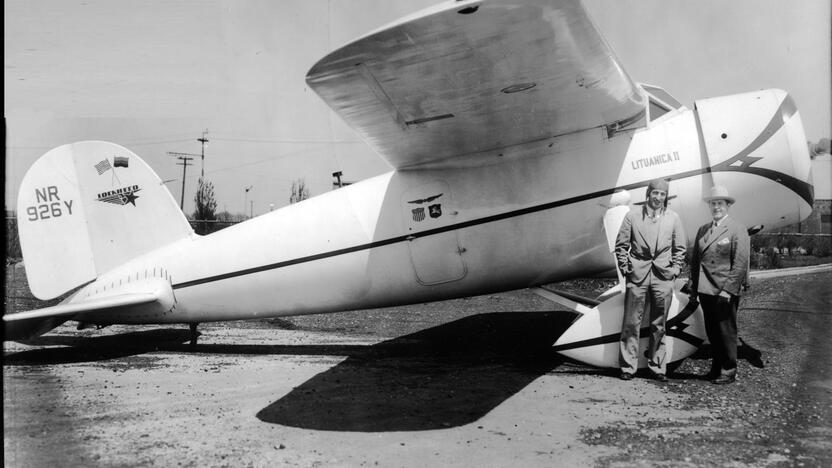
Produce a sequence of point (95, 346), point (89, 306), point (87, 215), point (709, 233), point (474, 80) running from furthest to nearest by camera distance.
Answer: point (95, 346) → point (87, 215) → point (89, 306) → point (709, 233) → point (474, 80)

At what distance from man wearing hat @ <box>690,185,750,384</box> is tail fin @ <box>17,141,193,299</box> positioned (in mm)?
5776

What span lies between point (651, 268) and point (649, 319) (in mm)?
490

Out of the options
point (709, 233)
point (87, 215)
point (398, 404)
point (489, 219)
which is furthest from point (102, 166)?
point (709, 233)

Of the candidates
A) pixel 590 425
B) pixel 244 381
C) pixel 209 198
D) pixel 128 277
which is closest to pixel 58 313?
pixel 128 277

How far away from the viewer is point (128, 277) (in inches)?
271

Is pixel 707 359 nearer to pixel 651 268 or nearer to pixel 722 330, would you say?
pixel 722 330

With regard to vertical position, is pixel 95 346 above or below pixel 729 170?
below

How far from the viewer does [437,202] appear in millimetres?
6105

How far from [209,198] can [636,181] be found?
38.2m

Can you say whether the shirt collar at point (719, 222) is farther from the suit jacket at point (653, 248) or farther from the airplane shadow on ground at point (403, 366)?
the airplane shadow on ground at point (403, 366)

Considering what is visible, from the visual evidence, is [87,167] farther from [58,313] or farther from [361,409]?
[361,409]

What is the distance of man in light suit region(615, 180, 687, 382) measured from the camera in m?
5.11

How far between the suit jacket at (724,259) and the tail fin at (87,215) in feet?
18.9

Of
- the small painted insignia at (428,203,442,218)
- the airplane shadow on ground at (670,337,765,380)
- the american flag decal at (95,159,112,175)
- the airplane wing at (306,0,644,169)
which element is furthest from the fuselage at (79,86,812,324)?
the american flag decal at (95,159,112,175)
